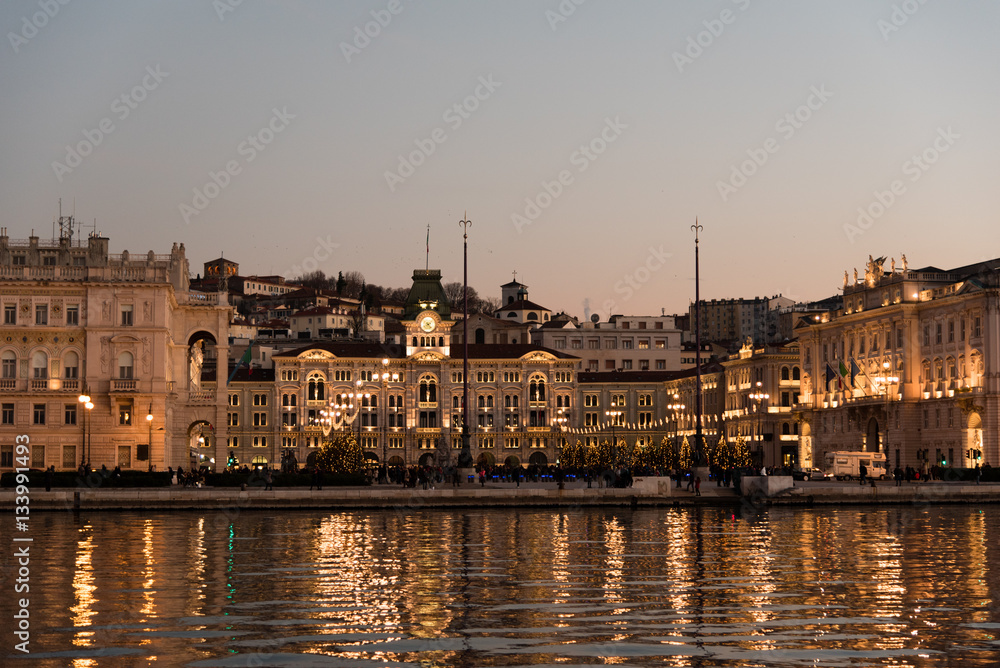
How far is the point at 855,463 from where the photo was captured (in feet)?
301

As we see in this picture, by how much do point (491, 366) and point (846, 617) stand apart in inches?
4711

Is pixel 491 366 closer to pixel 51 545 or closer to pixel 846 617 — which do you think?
pixel 51 545

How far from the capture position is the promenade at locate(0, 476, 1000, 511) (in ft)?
182

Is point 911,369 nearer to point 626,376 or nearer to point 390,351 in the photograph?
point 626,376

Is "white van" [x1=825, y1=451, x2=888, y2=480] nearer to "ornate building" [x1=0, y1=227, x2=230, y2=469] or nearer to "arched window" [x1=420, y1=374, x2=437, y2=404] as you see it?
"ornate building" [x1=0, y1=227, x2=230, y2=469]

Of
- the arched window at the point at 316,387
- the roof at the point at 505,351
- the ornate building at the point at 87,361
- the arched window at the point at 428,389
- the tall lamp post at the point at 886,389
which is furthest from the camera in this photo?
the arched window at the point at 428,389

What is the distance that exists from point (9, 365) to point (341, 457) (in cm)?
2677

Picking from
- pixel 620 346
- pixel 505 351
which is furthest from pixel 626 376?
pixel 505 351

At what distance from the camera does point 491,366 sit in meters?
140

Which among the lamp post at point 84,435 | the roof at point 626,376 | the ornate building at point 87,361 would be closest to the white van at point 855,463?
the ornate building at point 87,361

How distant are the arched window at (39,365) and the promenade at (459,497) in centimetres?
1757

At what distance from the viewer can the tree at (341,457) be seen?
95500mm

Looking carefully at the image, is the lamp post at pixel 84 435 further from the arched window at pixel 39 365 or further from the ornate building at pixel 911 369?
the ornate building at pixel 911 369

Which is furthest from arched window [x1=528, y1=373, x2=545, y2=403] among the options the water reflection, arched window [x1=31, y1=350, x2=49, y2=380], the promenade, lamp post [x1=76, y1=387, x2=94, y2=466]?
the water reflection
